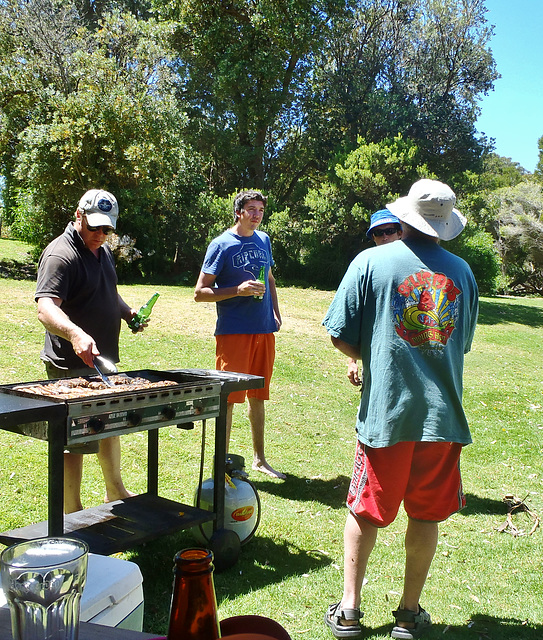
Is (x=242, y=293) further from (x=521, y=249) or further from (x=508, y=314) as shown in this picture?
(x=521, y=249)

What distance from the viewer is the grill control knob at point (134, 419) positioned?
3.52m

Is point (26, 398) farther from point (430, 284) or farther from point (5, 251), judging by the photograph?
point (5, 251)

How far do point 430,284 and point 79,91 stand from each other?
18.2m

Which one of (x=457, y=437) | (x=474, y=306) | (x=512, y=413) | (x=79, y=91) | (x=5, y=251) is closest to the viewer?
(x=457, y=437)

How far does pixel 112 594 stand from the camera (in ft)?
6.56

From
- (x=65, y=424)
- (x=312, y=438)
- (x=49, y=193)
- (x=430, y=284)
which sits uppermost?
(x=49, y=193)

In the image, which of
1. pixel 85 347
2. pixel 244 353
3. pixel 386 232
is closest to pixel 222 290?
pixel 244 353

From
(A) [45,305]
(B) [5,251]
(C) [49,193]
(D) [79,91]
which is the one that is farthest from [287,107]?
(A) [45,305]

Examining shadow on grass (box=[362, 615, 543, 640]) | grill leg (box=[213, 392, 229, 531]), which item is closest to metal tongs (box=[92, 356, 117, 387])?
grill leg (box=[213, 392, 229, 531])

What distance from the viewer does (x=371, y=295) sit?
3.23m

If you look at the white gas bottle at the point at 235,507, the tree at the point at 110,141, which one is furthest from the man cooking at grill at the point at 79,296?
the tree at the point at 110,141

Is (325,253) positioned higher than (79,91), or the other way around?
(79,91)

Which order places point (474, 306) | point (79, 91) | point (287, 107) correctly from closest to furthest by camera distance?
1. point (474, 306)
2. point (79, 91)
3. point (287, 107)

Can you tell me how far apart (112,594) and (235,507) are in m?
2.39
